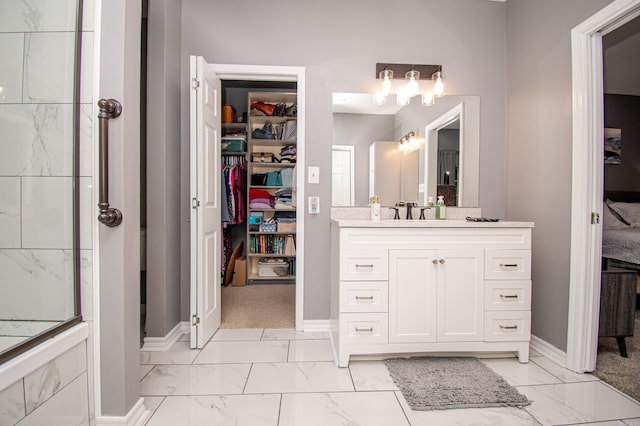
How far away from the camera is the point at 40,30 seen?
1081mm

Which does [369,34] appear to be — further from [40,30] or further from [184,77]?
[40,30]

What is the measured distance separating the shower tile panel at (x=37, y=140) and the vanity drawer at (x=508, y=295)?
7.76ft

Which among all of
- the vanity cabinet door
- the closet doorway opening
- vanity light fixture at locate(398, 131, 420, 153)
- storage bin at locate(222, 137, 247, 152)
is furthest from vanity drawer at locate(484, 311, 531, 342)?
storage bin at locate(222, 137, 247, 152)

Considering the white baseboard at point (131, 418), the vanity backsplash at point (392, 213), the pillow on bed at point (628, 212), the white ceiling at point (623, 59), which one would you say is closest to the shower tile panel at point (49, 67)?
the white baseboard at point (131, 418)

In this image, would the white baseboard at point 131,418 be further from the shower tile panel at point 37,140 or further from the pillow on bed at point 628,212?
the pillow on bed at point 628,212

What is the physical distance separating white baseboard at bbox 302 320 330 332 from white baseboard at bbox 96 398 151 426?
1200 millimetres

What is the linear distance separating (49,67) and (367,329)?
2033 mm

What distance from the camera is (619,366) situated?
1.77m

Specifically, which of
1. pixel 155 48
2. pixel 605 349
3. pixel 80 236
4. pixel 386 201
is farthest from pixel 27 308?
pixel 605 349

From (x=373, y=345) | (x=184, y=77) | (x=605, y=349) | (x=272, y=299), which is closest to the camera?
(x=373, y=345)

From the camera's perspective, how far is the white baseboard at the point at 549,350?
1.81 m

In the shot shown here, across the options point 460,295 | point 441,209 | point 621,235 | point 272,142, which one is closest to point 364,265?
point 460,295

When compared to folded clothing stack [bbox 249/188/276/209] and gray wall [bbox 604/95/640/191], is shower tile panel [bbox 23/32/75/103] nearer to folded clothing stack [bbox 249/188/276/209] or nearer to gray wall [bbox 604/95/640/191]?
folded clothing stack [bbox 249/188/276/209]

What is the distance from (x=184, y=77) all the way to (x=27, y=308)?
1.90m
